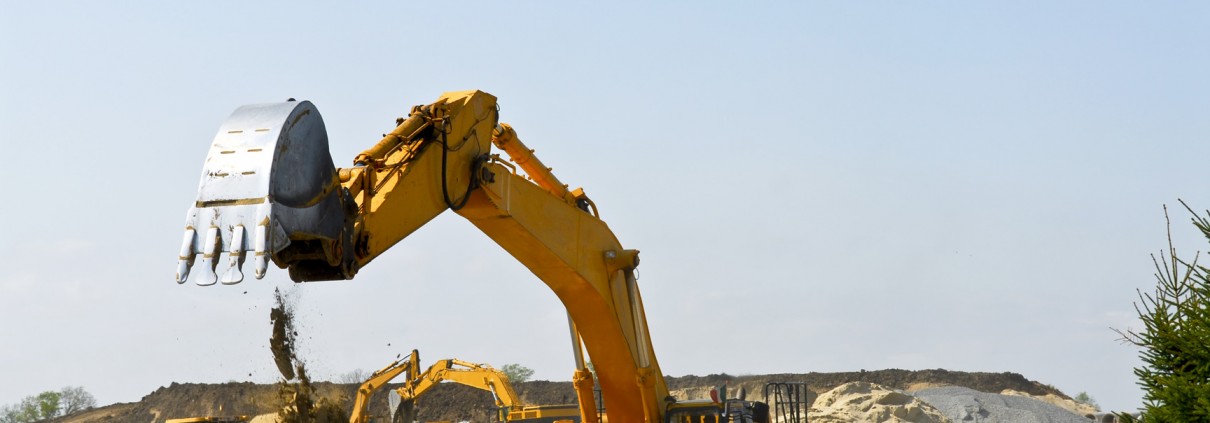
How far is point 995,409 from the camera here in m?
39.6

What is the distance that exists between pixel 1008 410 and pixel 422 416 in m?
22.5

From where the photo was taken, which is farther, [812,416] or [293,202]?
[812,416]

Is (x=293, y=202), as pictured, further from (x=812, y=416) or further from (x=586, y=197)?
(x=812, y=416)

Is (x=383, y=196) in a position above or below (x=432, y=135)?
below

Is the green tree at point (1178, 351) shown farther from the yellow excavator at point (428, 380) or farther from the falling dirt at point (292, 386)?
the yellow excavator at point (428, 380)

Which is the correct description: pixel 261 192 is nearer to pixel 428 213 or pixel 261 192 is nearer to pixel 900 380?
pixel 428 213

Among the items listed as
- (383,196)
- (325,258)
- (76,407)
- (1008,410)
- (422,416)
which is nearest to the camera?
(325,258)

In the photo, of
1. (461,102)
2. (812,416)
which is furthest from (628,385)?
(812,416)

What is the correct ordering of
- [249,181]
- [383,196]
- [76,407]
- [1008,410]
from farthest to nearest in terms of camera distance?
1. [76,407]
2. [1008,410]
3. [383,196]
4. [249,181]

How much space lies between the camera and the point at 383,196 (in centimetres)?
1009

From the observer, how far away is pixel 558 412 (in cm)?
1755

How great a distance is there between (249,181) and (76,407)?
56.3m

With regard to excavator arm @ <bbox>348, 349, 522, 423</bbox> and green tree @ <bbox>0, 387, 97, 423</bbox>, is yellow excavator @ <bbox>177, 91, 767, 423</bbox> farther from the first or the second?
green tree @ <bbox>0, 387, 97, 423</bbox>

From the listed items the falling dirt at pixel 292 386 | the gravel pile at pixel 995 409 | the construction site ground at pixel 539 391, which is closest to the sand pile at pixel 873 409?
the gravel pile at pixel 995 409
